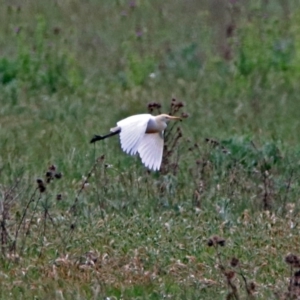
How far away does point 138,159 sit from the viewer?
290 inches

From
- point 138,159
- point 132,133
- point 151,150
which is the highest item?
point 132,133

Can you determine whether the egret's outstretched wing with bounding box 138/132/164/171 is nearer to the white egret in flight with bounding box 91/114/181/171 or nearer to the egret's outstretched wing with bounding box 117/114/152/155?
the white egret in flight with bounding box 91/114/181/171

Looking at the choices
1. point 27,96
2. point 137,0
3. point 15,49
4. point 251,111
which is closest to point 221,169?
point 251,111

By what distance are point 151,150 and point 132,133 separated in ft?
1.07

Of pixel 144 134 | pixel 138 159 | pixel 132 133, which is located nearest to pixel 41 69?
pixel 138 159

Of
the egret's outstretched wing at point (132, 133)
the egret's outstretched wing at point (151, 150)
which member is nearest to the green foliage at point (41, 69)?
the egret's outstretched wing at point (151, 150)

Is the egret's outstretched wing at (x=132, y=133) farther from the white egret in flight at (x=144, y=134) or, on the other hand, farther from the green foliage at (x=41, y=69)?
the green foliage at (x=41, y=69)

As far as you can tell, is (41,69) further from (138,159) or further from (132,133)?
(132,133)

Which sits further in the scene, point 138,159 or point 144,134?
point 138,159

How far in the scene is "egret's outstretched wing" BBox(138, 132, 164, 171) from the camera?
19.1ft

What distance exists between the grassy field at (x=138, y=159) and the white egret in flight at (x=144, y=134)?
35 centimetres

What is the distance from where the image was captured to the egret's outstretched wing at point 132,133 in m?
5.50

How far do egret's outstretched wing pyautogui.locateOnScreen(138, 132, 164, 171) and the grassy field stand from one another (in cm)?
32

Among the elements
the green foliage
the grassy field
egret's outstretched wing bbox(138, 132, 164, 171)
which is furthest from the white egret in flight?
the green foliage
